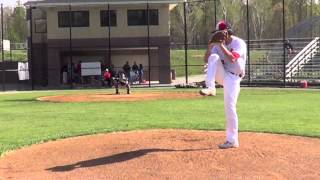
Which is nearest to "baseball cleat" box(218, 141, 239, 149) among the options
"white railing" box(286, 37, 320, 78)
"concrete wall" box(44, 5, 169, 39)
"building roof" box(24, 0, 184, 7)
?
"white railing" box(286, 37, 320, 78)

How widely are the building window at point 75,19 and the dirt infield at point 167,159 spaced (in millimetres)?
36175

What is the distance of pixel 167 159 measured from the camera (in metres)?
8.70

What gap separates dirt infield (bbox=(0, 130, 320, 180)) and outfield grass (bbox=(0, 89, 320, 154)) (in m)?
1.46

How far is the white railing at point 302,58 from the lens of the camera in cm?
4203

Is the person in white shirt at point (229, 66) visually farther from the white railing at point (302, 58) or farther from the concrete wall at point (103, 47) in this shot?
the concrete wall at point (103, 47)

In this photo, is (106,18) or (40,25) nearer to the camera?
(106,18)

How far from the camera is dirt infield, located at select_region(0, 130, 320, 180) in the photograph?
8.02 m

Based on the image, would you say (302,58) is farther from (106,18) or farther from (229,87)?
(229,87)

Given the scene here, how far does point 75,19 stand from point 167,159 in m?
39.1

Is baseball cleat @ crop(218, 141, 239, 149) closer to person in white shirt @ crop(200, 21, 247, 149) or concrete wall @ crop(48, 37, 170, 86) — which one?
person in white shirt @ crop(200, 21, 247, 149)

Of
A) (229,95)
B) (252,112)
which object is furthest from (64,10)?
(229,95)

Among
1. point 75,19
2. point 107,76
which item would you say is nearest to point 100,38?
point 75,19

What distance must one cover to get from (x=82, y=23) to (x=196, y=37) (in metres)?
41.8

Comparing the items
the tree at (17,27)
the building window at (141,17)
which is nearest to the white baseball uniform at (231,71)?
the building window at (141,17)
